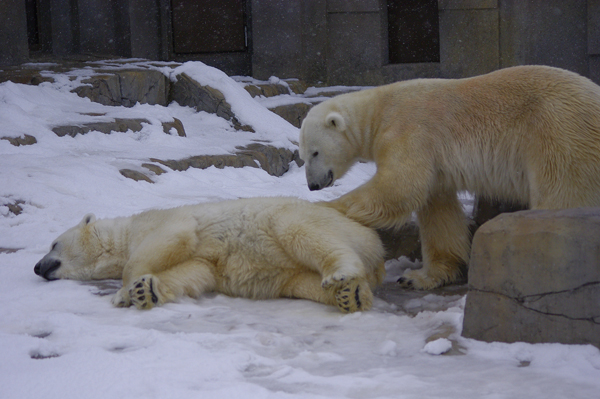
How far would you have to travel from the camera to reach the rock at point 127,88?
7.72 metres

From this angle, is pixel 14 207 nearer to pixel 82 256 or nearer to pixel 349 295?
pixel 82 256

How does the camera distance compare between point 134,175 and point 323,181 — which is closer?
point 323,181

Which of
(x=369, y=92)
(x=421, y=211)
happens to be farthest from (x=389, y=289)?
(x=369, y=92)

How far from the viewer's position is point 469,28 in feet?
37.2

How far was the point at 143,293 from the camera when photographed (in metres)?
2.83

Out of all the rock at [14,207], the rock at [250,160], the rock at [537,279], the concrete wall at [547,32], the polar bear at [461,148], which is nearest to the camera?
the rock at [537,279]

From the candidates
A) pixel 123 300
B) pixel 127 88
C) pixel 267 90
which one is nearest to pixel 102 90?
pixel 127 88

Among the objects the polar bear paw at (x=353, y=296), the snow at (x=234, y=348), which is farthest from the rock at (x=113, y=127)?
the polar bear paw at (x=353, y=296)

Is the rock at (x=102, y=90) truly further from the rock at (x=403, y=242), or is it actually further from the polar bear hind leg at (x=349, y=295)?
the polar bear hind leg at (x=349, y=295)

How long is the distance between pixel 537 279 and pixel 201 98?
22.1 feet

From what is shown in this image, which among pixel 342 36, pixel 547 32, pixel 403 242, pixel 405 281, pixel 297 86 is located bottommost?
pixel 405 281

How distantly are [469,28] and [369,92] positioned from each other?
8151 millimetres

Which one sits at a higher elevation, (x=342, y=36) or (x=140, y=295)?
(x=342, y=36)

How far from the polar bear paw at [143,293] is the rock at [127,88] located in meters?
→ 5.37
